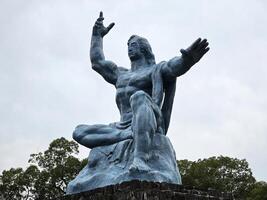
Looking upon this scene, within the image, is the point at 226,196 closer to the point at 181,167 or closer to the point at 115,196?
the point at 115,196

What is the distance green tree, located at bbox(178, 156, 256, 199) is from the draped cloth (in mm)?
18845

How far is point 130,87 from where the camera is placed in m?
10.2

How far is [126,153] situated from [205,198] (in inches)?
69.3

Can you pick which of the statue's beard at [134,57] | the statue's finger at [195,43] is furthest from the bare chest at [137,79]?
the statue's finger at [195,43]

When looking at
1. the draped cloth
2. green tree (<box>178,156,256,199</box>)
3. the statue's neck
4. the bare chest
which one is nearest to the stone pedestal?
the draped cloth

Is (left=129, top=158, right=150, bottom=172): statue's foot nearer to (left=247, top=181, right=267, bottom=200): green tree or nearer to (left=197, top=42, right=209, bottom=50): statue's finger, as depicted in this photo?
(left=197, top=42, right=209, bottom=50): statue's finger

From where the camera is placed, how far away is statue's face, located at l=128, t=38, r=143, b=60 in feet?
34.4

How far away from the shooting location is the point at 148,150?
864cm

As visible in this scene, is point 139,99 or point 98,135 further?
point 98,135

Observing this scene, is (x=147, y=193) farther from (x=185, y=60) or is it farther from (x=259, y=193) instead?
(x=259, y=193)

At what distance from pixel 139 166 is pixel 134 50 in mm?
3045

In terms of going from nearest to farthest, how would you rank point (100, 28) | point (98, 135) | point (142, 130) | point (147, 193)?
point (147, 193) < point (142, 130) < point (98, 135) < point (100, 28)

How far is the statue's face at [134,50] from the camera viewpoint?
1050cm

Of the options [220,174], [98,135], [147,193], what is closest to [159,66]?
[98,135]
